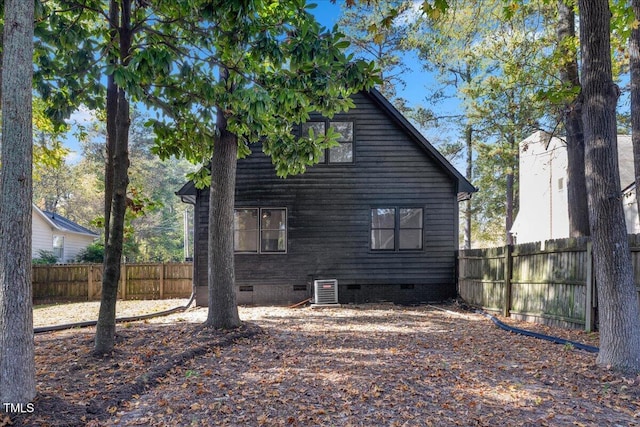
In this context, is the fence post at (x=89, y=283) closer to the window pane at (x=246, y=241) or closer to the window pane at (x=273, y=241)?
the window pane at (x=246, y=241)

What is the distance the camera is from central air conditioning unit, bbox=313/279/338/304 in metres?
11.3

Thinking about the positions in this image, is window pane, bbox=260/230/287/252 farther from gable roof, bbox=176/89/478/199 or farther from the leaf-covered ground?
the leaf-covered ground

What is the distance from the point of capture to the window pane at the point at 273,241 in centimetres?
1174

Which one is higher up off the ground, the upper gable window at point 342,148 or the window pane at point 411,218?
the upper gable window at point 342,148

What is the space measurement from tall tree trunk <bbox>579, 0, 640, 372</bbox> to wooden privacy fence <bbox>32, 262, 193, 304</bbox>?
12953 mm

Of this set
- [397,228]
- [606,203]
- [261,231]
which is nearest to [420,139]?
[397,228]

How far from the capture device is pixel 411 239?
38.8 ft

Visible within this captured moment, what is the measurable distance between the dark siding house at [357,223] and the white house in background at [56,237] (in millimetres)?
12117

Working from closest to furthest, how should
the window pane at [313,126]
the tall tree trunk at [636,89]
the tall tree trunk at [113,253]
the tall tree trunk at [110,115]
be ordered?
the tall tree trunk at [113,253] < the tall tree trunk at [636,89] < the tall tree trunk at [110,115] < the window pane at [313,126]

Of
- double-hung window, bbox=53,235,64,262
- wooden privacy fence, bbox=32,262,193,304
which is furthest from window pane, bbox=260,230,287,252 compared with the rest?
double-hung window, bbox=53,235,64,262

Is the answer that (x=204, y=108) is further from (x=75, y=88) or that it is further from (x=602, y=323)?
(x=602, y=323)

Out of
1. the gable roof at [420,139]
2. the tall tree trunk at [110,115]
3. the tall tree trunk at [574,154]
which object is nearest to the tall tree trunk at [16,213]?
the tall tree trunk at [110,115]

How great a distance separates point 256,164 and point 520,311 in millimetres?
7721

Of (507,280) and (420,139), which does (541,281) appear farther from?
(420,139)
